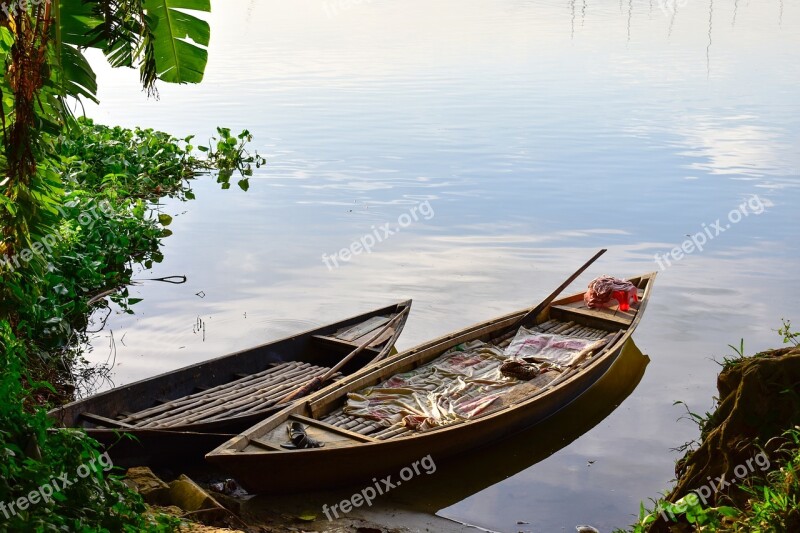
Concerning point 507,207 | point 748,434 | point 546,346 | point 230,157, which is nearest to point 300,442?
point 546,346

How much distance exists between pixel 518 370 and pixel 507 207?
590 centimetres

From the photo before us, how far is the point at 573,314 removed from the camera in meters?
9.34

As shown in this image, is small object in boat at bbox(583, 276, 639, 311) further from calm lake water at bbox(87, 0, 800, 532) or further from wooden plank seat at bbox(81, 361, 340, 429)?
wooden plank seat at bbox(81, 361, 340, 429)

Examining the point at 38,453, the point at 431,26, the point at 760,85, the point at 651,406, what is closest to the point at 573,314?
the point at 651,406

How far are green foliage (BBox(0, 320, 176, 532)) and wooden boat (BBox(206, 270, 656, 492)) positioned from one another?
5.98 feet

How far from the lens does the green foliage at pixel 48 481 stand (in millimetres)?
3646

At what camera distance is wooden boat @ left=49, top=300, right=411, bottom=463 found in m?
6.48

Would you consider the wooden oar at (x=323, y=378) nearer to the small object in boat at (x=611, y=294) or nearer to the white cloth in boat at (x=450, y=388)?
the white cloth in boat at (x=450, y=388)

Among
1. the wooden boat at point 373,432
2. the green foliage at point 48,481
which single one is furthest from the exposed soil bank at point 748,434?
the wooden boat at point 373,432

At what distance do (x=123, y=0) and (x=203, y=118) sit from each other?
14.3 m

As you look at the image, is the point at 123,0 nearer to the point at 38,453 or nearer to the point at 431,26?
the point at 38,453

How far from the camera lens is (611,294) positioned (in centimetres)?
928

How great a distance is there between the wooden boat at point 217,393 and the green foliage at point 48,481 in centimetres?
123

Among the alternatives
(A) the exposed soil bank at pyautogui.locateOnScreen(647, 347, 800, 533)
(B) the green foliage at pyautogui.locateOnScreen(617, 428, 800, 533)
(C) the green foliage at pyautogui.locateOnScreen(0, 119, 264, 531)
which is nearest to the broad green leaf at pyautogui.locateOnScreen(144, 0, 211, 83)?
(C) the green foliage at pyautogui.locateOnScreen(0, 119, 264, 531)
